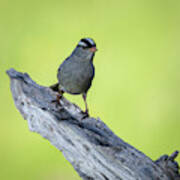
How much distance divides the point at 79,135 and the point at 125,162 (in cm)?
31

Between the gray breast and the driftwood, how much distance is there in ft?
0.73

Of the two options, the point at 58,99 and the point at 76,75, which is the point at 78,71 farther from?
the point at 58,99

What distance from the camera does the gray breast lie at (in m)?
2.65

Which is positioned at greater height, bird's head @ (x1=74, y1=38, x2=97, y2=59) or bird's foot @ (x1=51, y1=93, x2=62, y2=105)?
bird's head @ (x1=74, y1=38, x2=97, y2=59)

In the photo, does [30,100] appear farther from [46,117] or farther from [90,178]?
[90,178]

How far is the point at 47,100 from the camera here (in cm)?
264

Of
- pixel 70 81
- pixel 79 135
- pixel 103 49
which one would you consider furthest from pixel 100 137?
pixel 103 49

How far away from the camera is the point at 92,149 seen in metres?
2.22

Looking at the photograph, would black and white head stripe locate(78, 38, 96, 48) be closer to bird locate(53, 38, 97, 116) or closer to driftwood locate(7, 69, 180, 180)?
bird locate(53, 38, 97, 116)

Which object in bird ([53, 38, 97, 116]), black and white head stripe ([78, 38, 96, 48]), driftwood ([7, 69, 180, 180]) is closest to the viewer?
driftwood ([7, 69, 180, 180])

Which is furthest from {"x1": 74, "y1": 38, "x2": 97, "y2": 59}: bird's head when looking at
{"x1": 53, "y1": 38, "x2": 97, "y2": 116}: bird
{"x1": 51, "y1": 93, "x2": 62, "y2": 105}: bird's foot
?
{"x1": 51, "y1": 93, "x2": 62, "y2": 105}: bird's foot

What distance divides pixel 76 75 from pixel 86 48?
8.0 inches

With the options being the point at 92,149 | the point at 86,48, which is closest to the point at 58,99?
the point at 86,48

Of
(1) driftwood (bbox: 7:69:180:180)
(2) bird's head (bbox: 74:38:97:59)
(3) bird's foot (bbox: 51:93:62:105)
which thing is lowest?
(1) driftwood (bbox: 7:69:180:180)
